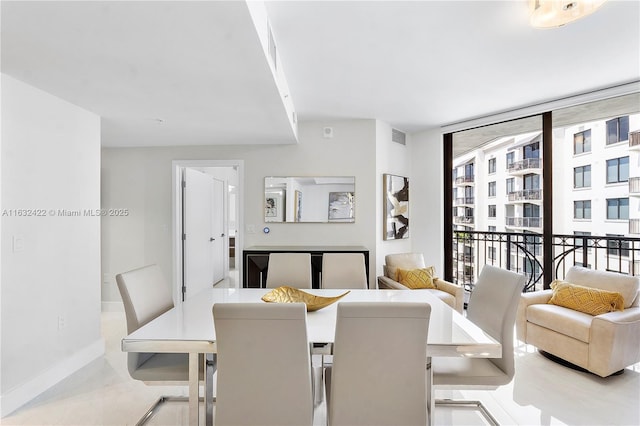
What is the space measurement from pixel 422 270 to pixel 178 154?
330 cm

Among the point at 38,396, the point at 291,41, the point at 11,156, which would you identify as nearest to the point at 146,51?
the point at 291,41

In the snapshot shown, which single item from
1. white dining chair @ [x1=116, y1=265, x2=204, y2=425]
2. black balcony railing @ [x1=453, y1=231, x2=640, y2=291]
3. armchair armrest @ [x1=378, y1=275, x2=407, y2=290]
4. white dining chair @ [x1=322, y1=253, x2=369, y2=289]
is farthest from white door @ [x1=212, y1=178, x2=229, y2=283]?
black balcony railing @ [x1=453, y1=231, x2=640, y2=291]

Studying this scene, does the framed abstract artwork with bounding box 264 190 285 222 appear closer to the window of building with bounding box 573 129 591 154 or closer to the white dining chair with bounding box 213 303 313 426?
the white dining chair with bounding box 213 303 313 426

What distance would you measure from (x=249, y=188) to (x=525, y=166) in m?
3.30

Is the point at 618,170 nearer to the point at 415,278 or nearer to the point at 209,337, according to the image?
the point at 415,278

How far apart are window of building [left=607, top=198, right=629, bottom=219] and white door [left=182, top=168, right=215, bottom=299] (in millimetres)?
4761

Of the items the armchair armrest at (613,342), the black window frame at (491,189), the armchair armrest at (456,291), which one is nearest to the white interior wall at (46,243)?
the armchair armrest at (456,291)

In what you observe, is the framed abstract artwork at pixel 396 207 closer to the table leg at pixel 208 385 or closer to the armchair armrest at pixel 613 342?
the armchair armrest at pixel 613 342

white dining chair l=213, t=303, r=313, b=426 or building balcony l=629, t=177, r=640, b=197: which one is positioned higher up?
building balcony l=629, t=177, r=640, b=197

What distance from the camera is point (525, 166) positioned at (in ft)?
12.9

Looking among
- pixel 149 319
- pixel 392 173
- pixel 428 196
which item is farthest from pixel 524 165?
pixel 149 319

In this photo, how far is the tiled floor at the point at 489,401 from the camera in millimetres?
2045

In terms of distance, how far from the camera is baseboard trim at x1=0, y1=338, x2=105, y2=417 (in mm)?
2121

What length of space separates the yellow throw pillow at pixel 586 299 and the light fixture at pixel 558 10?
210 cm
